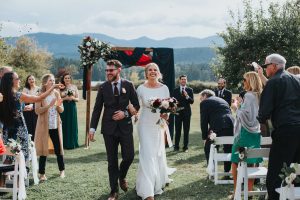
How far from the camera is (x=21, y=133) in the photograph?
8.62 meters

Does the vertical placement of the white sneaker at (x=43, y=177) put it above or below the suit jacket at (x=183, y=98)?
below

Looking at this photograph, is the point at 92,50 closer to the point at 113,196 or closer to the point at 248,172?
the point at 113,196

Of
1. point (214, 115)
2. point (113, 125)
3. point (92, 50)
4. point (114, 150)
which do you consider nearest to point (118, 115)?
point (113, 125)

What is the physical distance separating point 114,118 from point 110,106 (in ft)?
0.84

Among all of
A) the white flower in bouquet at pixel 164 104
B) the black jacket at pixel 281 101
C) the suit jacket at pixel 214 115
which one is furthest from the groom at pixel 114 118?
the black jacket at pixel 281 101

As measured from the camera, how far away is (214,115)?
33.0ft

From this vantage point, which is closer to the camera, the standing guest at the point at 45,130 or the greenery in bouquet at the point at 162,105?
the greenery in bouquet at the point at 162,105

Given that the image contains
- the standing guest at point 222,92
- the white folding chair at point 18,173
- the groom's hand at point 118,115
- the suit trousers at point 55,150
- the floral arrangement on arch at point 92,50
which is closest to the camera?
the white folding chair at point 18,173

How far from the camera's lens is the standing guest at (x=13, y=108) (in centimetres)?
819

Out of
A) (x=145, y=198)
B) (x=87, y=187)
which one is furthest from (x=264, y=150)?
(x=87, y=187)

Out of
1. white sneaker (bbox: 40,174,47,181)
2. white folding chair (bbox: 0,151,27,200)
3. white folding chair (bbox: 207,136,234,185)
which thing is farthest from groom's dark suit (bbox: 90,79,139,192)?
white sneaker (bbox: 40,174,47,181)

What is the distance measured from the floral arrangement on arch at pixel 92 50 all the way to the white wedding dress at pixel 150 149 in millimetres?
6628

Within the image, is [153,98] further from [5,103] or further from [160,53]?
[160,53]

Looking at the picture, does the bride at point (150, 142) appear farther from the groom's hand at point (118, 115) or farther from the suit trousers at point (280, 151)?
the suit trousers at point (280, 151)
